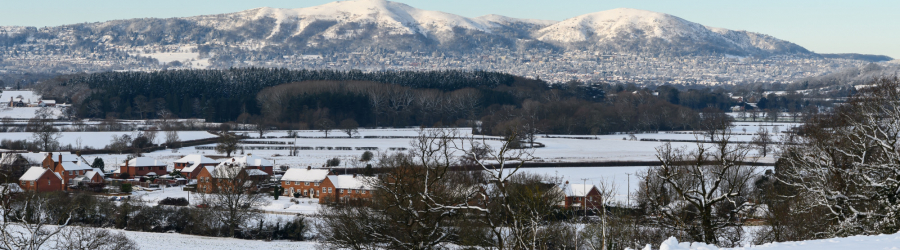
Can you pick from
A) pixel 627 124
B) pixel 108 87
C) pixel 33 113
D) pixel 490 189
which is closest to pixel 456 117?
pixel 627 124

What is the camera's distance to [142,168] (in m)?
51.6

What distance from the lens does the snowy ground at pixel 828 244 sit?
918 cm

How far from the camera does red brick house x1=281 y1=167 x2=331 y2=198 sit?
145 feet

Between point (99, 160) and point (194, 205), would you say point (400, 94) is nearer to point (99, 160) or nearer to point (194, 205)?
point (99, 160)

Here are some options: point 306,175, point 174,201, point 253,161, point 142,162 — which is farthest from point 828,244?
point 142,162

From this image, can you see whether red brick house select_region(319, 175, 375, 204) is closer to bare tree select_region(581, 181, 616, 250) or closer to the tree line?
bare tree select_region(581, 181, 616, 250)

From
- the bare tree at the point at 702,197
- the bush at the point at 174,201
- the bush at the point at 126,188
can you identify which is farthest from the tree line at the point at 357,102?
the bare tree at the point at 702,197

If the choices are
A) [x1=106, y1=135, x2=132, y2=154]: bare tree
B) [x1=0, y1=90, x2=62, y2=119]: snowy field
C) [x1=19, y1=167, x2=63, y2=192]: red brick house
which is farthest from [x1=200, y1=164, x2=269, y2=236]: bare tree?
[x1=0, y1=90, x2=62, y2=119]: snowy field

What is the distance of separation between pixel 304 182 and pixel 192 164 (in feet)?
42.3

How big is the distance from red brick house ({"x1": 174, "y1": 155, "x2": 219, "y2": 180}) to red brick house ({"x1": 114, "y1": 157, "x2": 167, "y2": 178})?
1.22 m

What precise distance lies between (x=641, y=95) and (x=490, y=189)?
9581 cm

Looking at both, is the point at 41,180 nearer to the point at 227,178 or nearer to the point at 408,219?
the point at 227,178

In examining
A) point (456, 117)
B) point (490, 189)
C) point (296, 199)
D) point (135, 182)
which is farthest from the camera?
point (456, 117)

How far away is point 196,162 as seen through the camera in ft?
172
